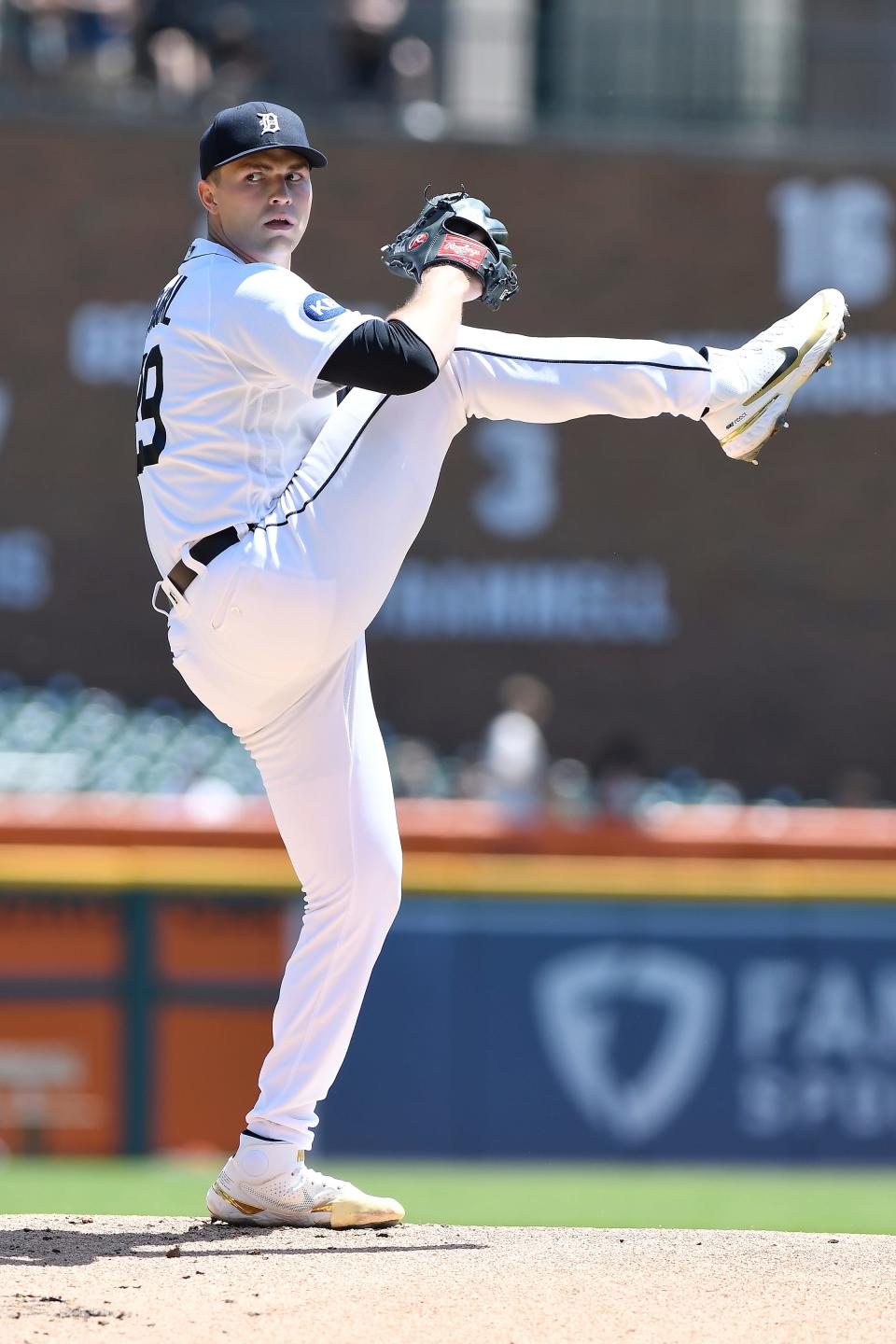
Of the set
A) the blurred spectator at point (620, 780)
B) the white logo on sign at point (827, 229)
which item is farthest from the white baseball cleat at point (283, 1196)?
the white logo on sign at point (827, 229)

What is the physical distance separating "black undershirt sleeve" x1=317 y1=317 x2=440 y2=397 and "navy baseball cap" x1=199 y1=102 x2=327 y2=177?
1.26ft

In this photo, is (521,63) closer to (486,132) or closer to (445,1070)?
(486,132)

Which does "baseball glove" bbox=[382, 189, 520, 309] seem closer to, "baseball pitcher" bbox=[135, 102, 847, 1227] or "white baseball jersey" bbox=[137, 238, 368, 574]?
"baseball pitcher" bbox=[135, 102, 847, 1227]

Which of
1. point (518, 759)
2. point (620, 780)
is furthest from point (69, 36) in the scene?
point (620, 780)

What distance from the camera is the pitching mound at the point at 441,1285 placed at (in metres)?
3.10

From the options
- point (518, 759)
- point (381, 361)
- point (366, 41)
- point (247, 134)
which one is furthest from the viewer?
point (366, 41)

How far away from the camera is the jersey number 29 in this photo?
3.57 m

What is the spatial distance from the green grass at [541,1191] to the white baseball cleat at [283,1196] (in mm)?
2221

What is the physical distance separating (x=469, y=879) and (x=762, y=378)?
4974 mm

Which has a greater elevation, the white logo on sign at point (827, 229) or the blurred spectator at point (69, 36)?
the blurred spectator at point (69, 36)

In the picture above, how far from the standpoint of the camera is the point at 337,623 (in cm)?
347

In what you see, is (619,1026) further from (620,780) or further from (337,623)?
(337,623)

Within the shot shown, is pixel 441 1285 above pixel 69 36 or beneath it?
beneath

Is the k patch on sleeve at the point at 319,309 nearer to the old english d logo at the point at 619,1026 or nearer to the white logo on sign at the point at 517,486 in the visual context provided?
the old english d logo at the point at 619,1026
